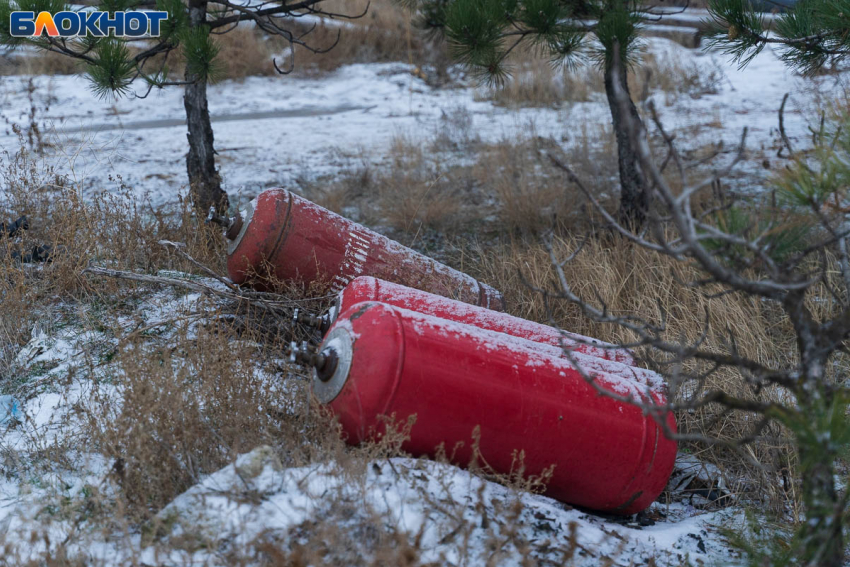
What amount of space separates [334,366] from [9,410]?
155 centimetres

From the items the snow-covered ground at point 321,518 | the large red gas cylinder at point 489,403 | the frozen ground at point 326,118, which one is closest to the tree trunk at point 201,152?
the frozen ground at point 326,118

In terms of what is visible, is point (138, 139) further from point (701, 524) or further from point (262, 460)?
point (701, 524)

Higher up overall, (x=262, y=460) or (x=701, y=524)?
(x=262, y=460)

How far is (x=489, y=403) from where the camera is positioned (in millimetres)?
Result: 2297

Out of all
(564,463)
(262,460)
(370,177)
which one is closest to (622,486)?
(564,463)

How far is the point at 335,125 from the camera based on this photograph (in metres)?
7.60

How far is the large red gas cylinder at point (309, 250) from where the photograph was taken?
3.31 meters

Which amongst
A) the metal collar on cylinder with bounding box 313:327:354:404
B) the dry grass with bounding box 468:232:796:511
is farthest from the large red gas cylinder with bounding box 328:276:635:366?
the metal collar on cylinder with bounding box 313:327:354:404

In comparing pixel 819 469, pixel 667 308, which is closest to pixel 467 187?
pixel 667 308

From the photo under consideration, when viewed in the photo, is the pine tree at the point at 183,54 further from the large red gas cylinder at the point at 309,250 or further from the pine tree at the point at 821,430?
the pine tree at the point at 821,430

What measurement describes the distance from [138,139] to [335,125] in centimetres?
199

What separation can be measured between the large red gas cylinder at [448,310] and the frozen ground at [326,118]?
2.88 m

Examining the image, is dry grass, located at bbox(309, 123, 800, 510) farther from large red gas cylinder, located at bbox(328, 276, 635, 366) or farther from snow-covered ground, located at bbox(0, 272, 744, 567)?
snow-covered ground, located at bbox(0, 272, 744, 567)

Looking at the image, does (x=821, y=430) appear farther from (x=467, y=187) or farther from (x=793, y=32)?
(x=467, y=187)
